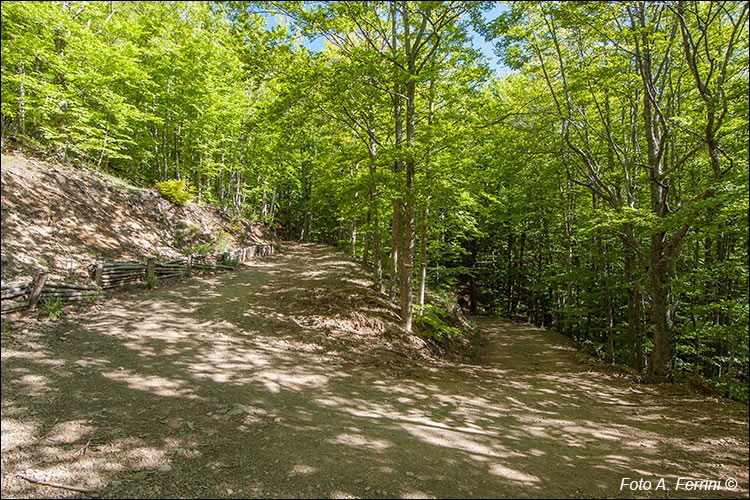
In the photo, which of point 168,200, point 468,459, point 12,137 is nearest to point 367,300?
point 468,459

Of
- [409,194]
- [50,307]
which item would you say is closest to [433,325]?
[409,194]

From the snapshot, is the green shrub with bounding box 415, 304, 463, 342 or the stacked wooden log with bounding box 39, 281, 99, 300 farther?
the green shrub with bounding box 415, 304, 463, 342

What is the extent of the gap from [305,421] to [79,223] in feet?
20.7

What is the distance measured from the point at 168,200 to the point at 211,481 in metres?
13.2

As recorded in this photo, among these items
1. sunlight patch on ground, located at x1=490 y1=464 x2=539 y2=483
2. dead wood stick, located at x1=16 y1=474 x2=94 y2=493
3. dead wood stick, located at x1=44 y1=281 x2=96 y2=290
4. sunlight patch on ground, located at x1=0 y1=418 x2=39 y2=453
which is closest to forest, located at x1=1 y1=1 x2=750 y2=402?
dead wood stick, located at x1=44 y1=281 x2=96 y2=290

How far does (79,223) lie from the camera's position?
6.56 meters

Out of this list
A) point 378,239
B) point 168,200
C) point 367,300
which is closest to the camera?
point 367,300

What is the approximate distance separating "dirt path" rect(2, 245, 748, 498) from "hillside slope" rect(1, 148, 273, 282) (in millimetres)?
1014

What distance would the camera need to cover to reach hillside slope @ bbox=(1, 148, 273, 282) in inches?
139

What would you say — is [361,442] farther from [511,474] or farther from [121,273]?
[121,273]

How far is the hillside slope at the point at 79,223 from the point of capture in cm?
353

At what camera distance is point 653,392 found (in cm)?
594

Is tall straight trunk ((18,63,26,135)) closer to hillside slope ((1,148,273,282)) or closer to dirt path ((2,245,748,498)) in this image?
hillside slope ((1,148,273,282))

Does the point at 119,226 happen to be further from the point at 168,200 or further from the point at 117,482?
the point at 117,482
